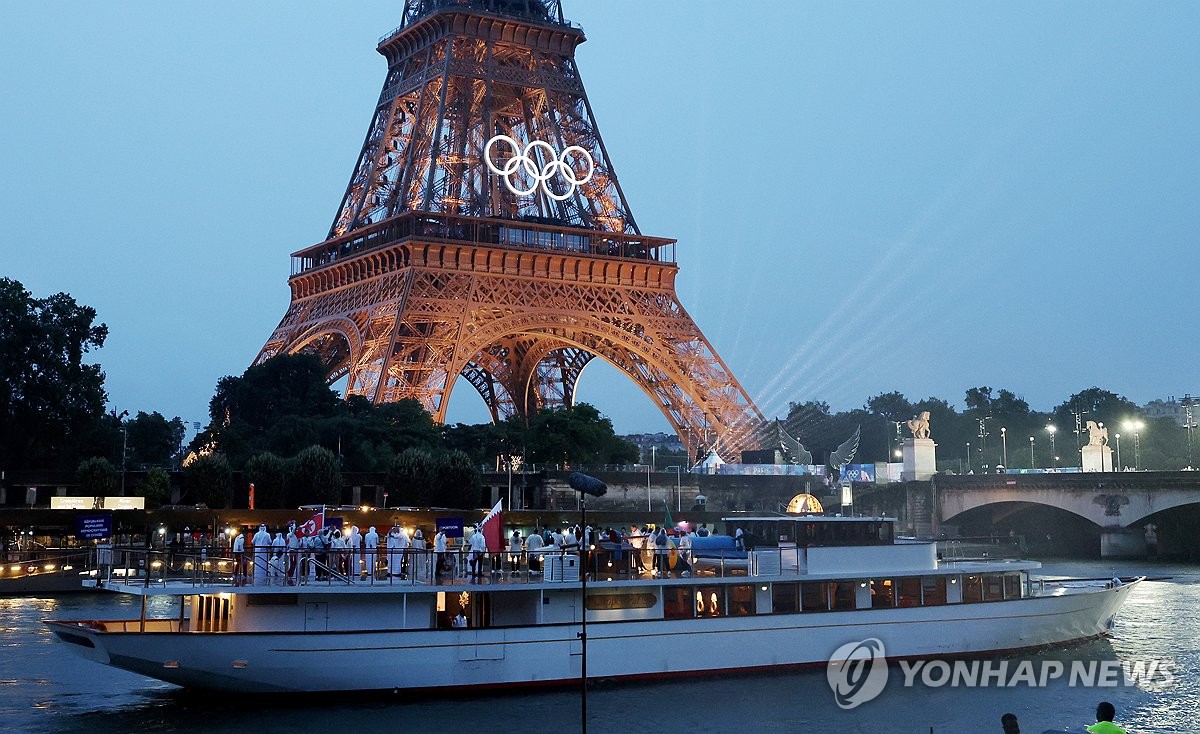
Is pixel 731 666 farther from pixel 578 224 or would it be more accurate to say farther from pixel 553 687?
pixel 578 224

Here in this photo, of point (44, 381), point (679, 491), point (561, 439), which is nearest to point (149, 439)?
point (44, 381)

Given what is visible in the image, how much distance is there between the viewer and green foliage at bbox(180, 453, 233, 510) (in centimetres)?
5544

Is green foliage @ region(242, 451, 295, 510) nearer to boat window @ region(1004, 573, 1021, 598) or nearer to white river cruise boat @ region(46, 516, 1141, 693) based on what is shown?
white river cruise boat @ region(46, 516, 1141, 693)

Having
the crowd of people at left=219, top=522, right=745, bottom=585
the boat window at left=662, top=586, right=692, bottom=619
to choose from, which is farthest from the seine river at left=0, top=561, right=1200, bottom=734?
the crowd of people at left=219, top=522, right=745, bottom=585

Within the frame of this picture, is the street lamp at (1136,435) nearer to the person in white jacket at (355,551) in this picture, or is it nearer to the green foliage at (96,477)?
the green foliage at (96,477)

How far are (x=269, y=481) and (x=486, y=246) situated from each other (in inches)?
711

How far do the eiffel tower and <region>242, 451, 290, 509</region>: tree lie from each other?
8002 mm

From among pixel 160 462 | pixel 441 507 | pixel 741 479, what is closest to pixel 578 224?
pixel 741 479

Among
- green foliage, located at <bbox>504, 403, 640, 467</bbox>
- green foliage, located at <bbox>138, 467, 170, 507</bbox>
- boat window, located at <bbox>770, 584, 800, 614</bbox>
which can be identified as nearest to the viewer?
boat window, located at <bbox>770, 584, 800, 614</bbox>

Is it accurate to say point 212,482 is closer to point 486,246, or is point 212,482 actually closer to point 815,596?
point 486,246

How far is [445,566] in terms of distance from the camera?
27516 mm

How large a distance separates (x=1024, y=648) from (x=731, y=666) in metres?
8.55

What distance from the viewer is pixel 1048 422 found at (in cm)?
11606

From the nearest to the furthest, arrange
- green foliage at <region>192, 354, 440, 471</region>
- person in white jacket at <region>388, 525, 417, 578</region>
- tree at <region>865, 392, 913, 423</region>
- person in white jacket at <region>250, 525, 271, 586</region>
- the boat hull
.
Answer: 1. the boat hull
2. person in white jacket at <region>250, 525, 271, 586</region>
3. person in white jacket at <region>388, 525, 417, 578</region>
4. green foliage at <region>192, 354, 440, 471</region>
5. tree at <region>865, 392, 913, 423</region>
